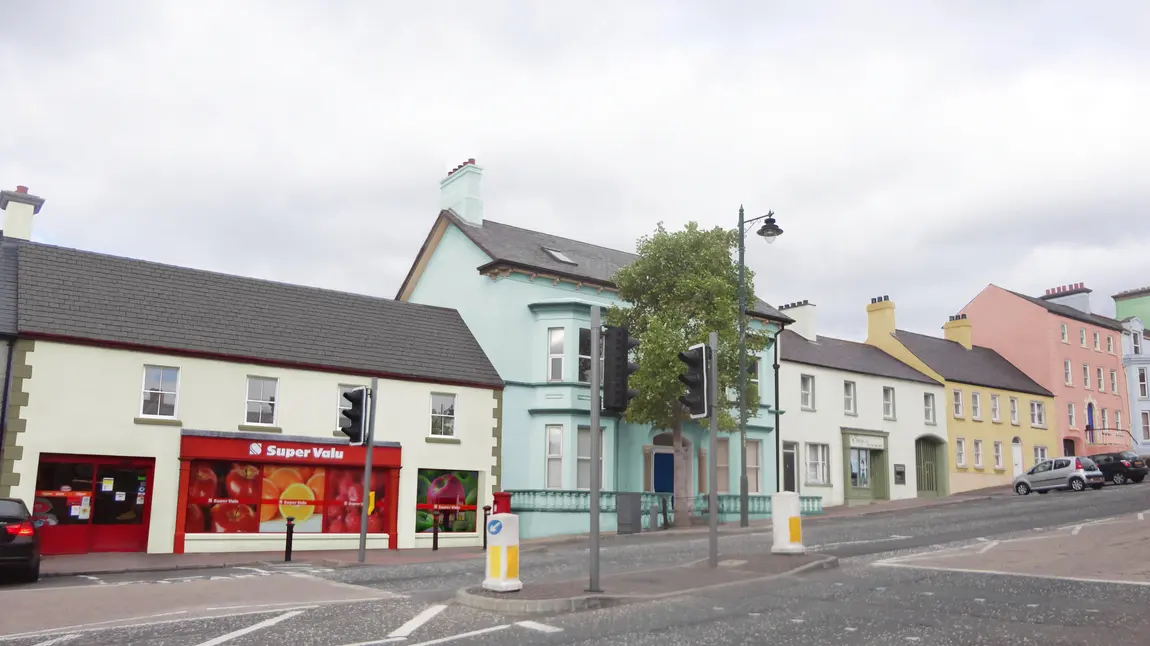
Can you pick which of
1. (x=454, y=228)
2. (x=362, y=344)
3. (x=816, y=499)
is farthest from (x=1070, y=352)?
(x=362, y=344)

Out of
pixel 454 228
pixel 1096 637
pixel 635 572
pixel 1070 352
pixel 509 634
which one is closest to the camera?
A: pixel 1096 637

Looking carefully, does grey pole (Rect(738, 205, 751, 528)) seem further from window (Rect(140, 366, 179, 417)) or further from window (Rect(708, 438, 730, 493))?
window (Rect(140, 366, 179, 417))

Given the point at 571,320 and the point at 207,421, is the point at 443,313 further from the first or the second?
the point at 207,421

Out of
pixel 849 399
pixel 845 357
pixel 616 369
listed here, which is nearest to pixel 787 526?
pixel 616 369

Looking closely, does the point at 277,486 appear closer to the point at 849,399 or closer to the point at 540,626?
the point at 540,626

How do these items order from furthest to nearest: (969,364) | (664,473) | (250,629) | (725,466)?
(969,364)
(725,466)
(664,473)
(250,629)

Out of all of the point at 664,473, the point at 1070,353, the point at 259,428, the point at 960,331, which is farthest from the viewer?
the point at 1070,353

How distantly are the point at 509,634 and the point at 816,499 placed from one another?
86.1 feet

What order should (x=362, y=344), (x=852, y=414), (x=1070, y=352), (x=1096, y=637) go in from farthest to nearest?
1. (x=1070, y=352)
2. (x=852, y=414)
3. (x=362, y=344)
4. (x=1096, y=637)

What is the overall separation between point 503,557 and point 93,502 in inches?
546

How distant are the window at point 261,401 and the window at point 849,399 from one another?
25766 mm

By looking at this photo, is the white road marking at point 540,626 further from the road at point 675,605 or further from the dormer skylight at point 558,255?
the dormer skylight at point 558,255

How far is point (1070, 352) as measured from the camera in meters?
53.2

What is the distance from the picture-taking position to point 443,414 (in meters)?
27.4
